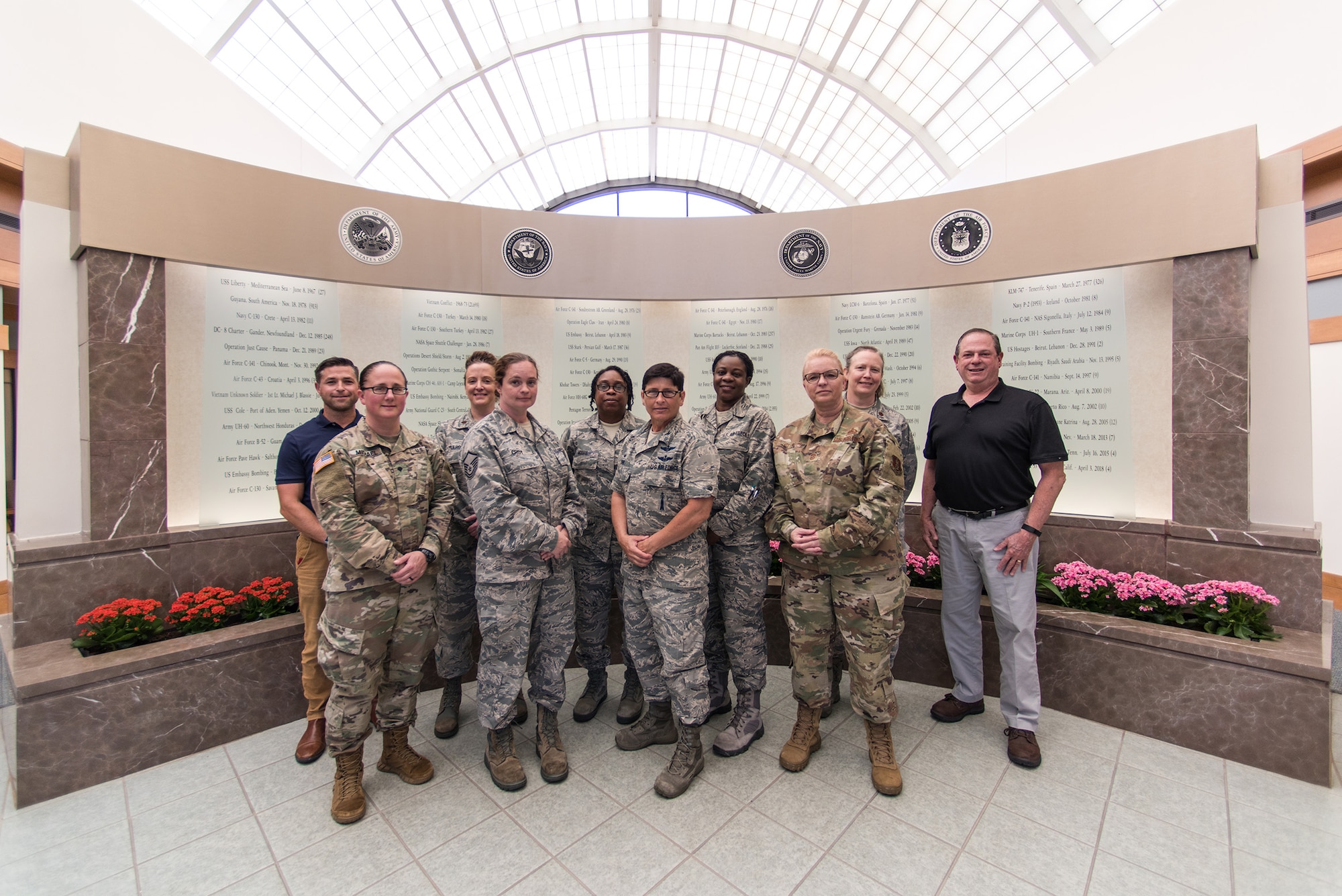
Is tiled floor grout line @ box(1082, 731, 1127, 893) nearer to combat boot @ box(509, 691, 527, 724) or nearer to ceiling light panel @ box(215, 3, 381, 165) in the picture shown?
combat boot @ box(509, 691, 527, 724)

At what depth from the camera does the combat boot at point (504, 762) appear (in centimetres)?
216

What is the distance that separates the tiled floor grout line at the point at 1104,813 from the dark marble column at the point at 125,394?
4816mm

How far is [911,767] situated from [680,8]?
14.2m

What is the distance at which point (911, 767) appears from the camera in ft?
7.53

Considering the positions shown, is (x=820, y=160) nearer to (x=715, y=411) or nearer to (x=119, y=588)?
(x=715, y=411)

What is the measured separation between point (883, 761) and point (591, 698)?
1499 millimetres

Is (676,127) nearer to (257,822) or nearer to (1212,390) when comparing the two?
(1212,390)

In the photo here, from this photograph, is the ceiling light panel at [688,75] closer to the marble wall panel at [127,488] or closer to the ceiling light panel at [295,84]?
Answer: the ceiling light panel at [295,84]

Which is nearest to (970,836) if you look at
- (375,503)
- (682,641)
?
(682,641)

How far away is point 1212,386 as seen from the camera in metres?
3.05

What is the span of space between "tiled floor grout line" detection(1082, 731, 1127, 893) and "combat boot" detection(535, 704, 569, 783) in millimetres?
1945

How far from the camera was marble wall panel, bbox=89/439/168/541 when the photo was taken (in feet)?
9.39

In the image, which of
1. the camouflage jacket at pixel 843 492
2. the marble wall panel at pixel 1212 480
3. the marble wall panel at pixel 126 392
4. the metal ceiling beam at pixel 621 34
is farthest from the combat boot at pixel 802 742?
the metal ceiling beam at pixel 621 34

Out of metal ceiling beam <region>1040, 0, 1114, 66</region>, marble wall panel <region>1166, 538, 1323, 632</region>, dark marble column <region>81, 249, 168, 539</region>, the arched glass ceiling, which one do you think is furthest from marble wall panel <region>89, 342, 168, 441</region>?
metal ceiling beam <region>1040, 0, 1114, 66</region>
